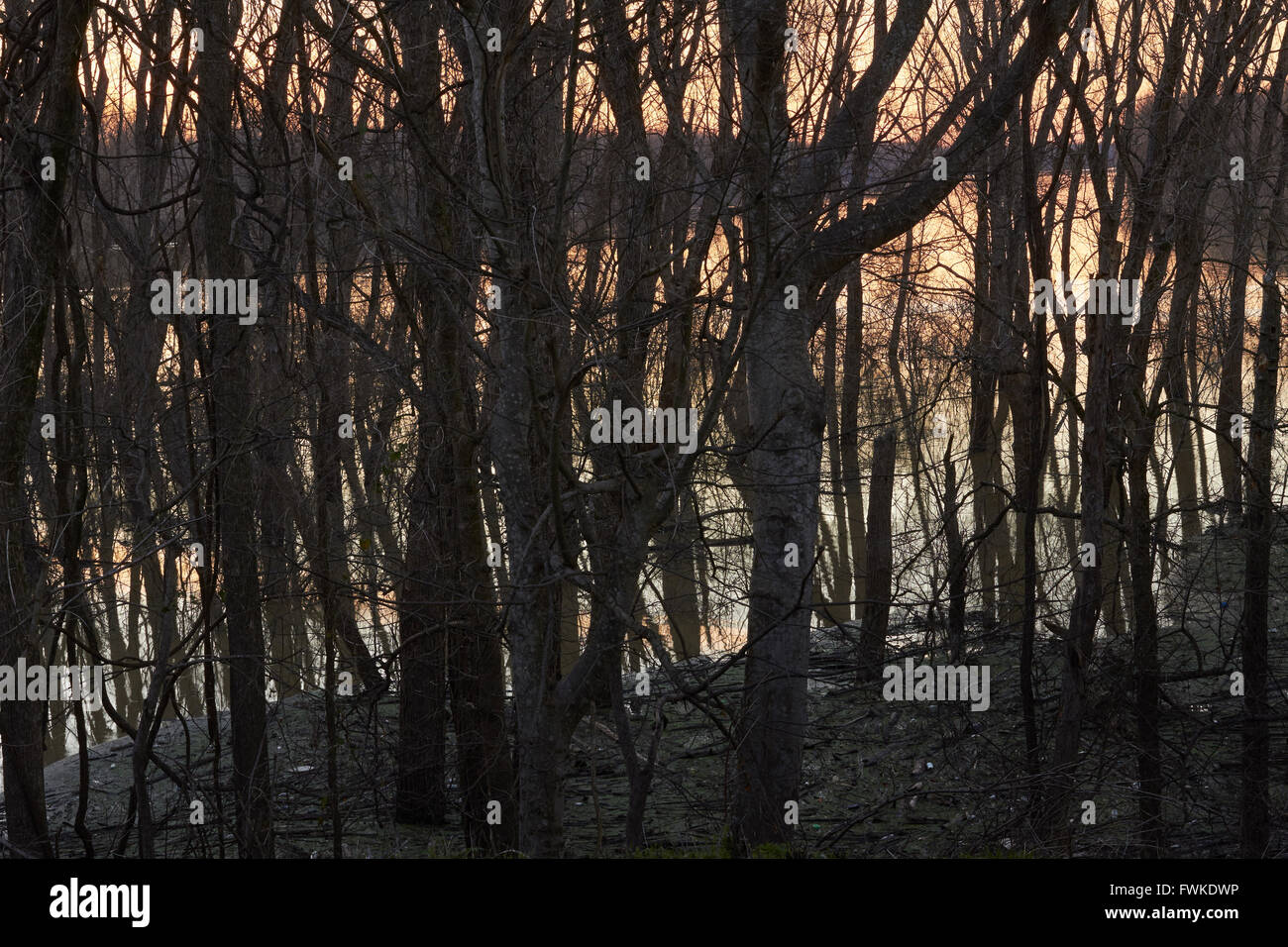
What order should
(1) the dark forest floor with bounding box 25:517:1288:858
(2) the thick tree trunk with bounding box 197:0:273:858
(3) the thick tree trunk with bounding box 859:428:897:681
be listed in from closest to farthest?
(2) the thick tree trunk with bounding box 197:0:273:858 → (1) the dark forest floor with bounding box 25:517:1288:858 → (3) the thick tree trunk with bounding box 859:428:897:681

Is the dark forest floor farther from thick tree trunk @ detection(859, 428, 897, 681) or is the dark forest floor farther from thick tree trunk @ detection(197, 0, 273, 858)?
thick tree trunk @ detection(859, 428, 897, 681)

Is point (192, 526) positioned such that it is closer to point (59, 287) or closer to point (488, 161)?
point (59, 287)

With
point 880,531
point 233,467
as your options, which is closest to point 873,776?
point 880,531

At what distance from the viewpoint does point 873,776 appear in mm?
8359

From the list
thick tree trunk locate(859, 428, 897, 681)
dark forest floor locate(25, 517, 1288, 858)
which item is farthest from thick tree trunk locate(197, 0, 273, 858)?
thick tree trunk locate(859, 428, 897, 681)

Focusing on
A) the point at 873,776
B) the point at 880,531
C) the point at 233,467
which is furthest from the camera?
the point at 880,531

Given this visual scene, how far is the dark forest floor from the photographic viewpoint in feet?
21.5

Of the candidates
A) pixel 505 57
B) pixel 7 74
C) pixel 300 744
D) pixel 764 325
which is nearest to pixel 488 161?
pixel 505 57

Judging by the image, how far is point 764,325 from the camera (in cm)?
675

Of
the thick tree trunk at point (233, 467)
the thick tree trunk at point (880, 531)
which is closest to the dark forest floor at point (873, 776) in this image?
the thick tree trunk at point (233, 467)

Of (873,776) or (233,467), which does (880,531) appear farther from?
(233,467)

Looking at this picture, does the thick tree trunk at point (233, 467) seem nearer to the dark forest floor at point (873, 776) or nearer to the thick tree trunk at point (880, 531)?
the dark forest floor at point (873, 776)

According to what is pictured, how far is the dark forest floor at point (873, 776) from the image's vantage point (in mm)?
6547

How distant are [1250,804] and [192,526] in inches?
255
